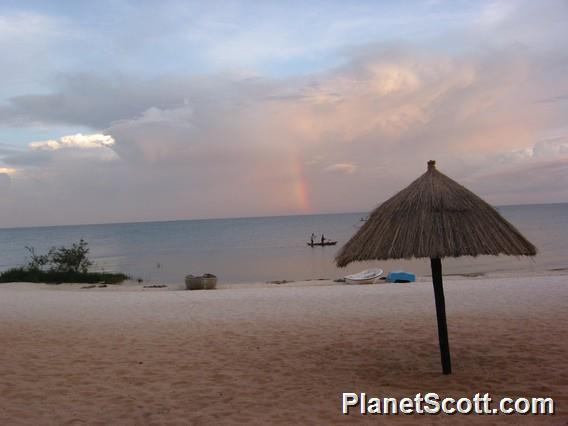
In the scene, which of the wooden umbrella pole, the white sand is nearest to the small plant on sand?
the white sand

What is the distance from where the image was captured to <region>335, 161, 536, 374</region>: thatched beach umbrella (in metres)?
5.83

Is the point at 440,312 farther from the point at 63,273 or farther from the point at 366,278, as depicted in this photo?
the point at 63,273

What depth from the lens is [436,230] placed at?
5.89 metres

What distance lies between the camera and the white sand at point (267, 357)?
5516 millimetres

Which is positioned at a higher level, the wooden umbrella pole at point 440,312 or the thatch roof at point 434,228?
the thatch roof at point 434,228

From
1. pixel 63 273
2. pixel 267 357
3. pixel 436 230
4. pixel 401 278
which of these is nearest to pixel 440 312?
pixel 436 230

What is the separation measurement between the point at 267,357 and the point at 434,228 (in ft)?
10.3

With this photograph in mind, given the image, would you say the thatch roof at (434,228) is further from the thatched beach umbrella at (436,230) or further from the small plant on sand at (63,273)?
the small plant on sand at (63,273)

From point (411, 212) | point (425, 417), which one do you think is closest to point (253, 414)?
point (425, 417)

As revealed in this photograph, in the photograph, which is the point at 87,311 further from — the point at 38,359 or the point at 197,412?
the point at 197,412

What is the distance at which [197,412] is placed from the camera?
5.40m

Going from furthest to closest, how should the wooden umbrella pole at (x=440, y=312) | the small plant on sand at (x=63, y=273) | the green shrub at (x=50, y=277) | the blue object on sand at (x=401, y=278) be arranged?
the small plant on sand at (x=63, y=273) → the green shrub at (x=50, y=277) → the blue object on sand at (x=401, y=278) → the wooden umbrella pole at (x=440, y=312)

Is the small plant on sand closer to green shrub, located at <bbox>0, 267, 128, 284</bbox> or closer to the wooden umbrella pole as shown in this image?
green shrub, located at <bbox>0, 267, 128, 284</bbox>

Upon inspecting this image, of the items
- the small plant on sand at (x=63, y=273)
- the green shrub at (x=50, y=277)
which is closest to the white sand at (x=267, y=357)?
the green shrub at (x=50, y=277)
